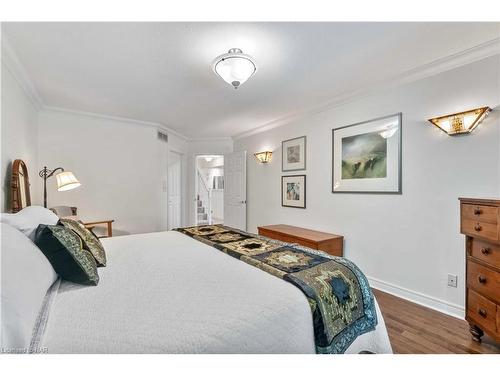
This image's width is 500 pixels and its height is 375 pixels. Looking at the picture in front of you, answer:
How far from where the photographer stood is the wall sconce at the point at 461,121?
1.88 meters

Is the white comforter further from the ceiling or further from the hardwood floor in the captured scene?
the ceiling

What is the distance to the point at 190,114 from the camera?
12.1ft

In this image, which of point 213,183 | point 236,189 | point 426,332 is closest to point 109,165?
point 236,189

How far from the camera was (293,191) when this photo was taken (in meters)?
3.78

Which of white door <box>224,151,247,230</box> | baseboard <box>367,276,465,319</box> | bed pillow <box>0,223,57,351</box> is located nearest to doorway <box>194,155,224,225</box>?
white door <box>224,151,247,230</box>

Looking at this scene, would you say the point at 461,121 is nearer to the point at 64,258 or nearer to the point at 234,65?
the point at 234,65

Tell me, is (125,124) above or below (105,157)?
above

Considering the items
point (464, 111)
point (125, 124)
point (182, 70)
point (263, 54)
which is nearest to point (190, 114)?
point (125, 124)

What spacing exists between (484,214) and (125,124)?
4.45 metres

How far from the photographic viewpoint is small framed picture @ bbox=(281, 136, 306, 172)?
143 inches

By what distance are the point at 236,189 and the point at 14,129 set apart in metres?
3.34

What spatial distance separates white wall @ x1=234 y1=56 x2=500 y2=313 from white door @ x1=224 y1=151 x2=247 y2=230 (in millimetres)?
1880
